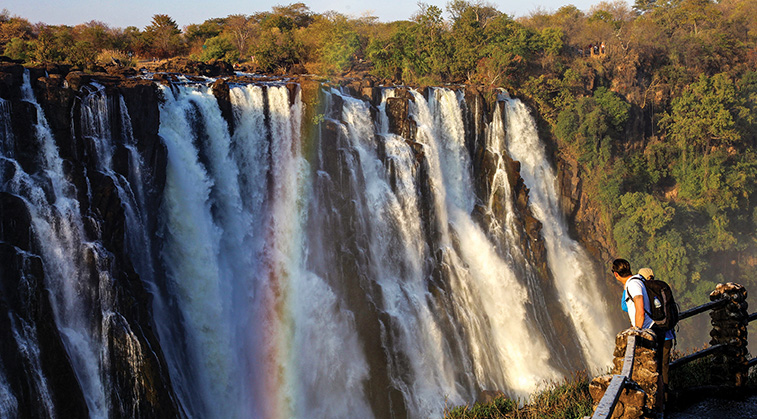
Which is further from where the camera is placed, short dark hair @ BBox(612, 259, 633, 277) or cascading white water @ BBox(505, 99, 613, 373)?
cascading white water @ BBox(505, 99, 613, 373)

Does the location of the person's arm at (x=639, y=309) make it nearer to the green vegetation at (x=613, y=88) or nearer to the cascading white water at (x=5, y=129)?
the cascading white water at (x=5, y=129)

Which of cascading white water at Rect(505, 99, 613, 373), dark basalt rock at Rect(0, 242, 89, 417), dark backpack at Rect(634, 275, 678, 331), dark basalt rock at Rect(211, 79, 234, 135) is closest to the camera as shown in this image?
dark backpack at Rect(634, 275, 678, 331)

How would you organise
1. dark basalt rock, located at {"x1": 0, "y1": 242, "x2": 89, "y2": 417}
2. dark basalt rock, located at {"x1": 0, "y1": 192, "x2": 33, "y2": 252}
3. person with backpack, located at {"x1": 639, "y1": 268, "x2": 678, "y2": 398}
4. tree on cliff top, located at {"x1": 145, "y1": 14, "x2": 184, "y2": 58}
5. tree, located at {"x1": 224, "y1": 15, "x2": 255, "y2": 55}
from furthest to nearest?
tree, located at {"x1": 224, "y1": 15, "x2": 255, "y2": 55}
tree on cliff top, located at {"x1": 145, "y1": 14, "x2": 184, "y2": 58}
dark basalt rock, located at {"x1": 0, "y1": 192, "x2": 33, "y2": 252}
dark basalt rock, located at {"x1": 0, "y1": 242, "x2": 89, "y2": 417}
person with backpack, located at {"x1": 639, "y1": 268, "x2": 678, "y2": 398}

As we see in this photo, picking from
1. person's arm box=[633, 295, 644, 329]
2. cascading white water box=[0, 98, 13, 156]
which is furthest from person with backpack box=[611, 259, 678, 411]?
cascading white water box=[0, 98, 13, 156]

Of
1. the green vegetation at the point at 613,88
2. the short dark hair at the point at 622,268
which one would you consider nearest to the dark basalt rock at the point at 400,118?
the green vegetation at the point at 613,88

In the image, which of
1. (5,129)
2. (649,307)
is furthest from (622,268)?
(5,129)

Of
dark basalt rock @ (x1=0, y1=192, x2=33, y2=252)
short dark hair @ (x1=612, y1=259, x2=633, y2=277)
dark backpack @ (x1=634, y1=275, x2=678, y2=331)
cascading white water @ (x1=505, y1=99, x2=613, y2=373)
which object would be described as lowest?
cascading white water @ (x1=505, y1=99, x2=613, y2=373)

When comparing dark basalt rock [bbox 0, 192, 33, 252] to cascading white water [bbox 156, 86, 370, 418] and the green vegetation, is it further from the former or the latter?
the green vegetation
